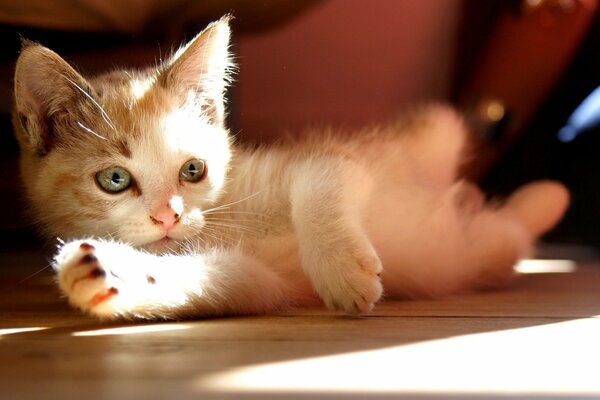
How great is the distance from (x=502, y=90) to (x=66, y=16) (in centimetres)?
135

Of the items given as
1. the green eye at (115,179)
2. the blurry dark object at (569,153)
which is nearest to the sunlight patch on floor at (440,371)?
the green eye at (115,179)

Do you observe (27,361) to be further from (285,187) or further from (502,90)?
(502,90)

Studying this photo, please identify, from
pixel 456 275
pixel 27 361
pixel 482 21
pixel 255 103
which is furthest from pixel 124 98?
pixel 482 21

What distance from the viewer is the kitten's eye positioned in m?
1.23

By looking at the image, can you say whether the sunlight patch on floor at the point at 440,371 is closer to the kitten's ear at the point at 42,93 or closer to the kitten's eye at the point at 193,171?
the kitten's eye at the point at 193,171

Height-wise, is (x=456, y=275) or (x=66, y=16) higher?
(x=66, y=16)

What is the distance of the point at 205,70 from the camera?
4.45ft

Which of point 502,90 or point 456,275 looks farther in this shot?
point 502,90

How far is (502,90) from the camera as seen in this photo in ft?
6.97

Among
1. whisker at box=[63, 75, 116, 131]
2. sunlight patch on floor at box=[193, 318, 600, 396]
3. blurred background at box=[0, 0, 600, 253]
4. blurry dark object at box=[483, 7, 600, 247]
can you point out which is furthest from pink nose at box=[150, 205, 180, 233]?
blurry dark object at box=[483, 7, 600, 247]

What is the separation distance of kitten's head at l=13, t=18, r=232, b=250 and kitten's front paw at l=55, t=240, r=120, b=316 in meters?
0.21

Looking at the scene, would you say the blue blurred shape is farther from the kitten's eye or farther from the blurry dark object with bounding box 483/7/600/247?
the kitten's eye

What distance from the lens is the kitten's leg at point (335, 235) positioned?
1058 mm

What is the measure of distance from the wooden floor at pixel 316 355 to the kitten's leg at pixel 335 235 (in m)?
0.05
